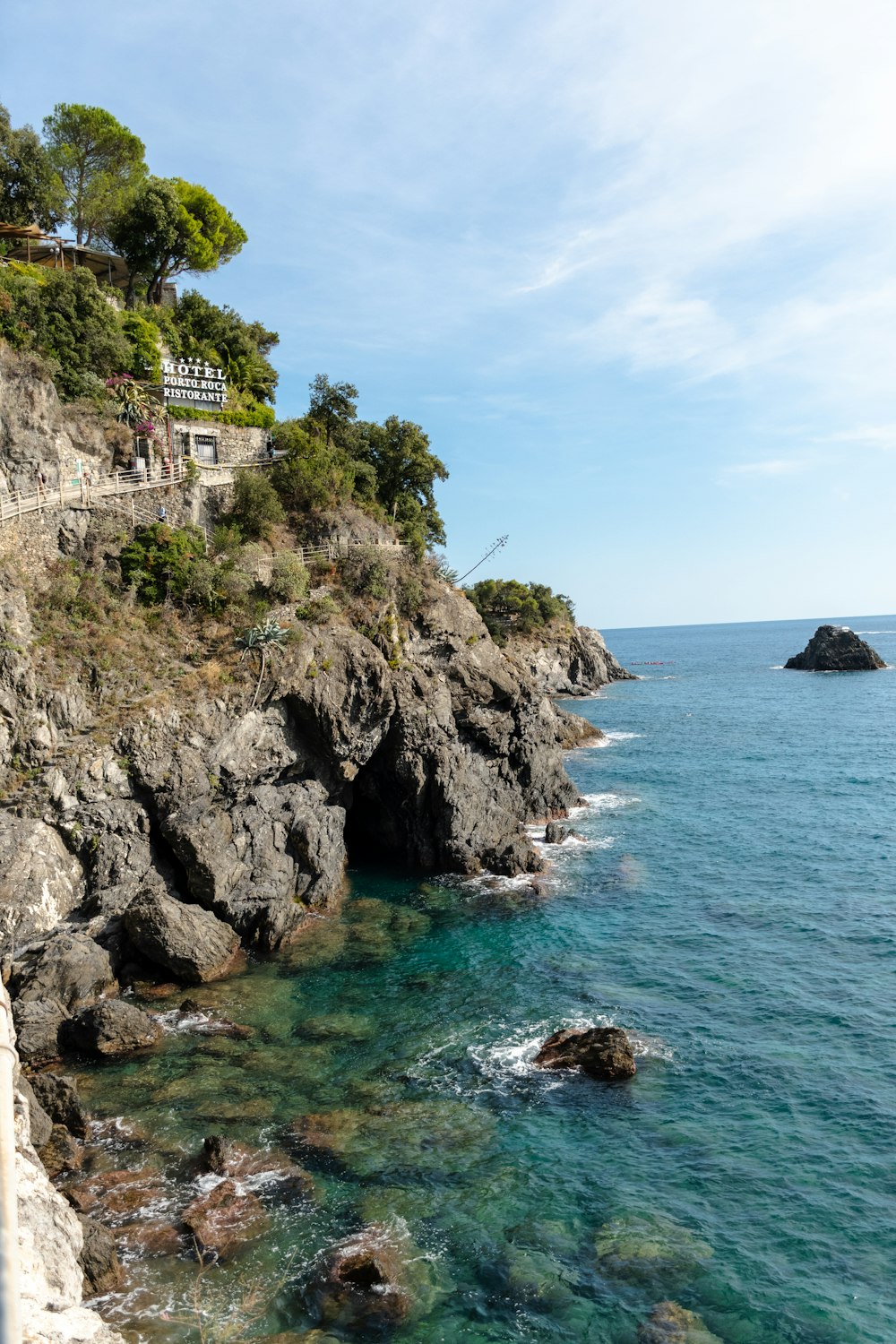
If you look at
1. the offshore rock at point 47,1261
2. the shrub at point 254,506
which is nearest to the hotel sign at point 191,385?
the shrub at point 254,506

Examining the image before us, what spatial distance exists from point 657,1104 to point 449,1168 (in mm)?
6400

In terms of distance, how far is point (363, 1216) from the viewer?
727 inches

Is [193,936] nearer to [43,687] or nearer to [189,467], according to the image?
[43,687]

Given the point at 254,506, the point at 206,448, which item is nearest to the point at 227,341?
the point at 206,448

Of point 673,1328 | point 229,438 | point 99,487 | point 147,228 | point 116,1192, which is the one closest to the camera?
point 673,1328

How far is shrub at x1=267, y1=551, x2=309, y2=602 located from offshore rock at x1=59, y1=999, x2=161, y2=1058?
72.7 feet

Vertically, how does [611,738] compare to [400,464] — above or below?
below

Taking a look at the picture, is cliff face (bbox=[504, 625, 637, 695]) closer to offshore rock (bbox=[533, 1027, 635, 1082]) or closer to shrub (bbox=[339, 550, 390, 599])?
shrub (bbox=[339, 550, 390, 599])

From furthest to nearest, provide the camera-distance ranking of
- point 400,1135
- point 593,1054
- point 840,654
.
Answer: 1. point 840,654
2. point 593,1054
3. point 400,1135

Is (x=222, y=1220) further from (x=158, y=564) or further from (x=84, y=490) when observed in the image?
(x=84, y=490)

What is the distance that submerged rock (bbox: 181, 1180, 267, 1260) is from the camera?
17547 millimetres

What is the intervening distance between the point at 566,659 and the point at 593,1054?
98.9 metres

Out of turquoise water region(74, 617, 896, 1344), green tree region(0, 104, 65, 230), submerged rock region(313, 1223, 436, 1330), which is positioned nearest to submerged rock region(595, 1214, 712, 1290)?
turquoise water region(74, 617, 896, 1344)

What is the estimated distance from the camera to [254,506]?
151 ft
